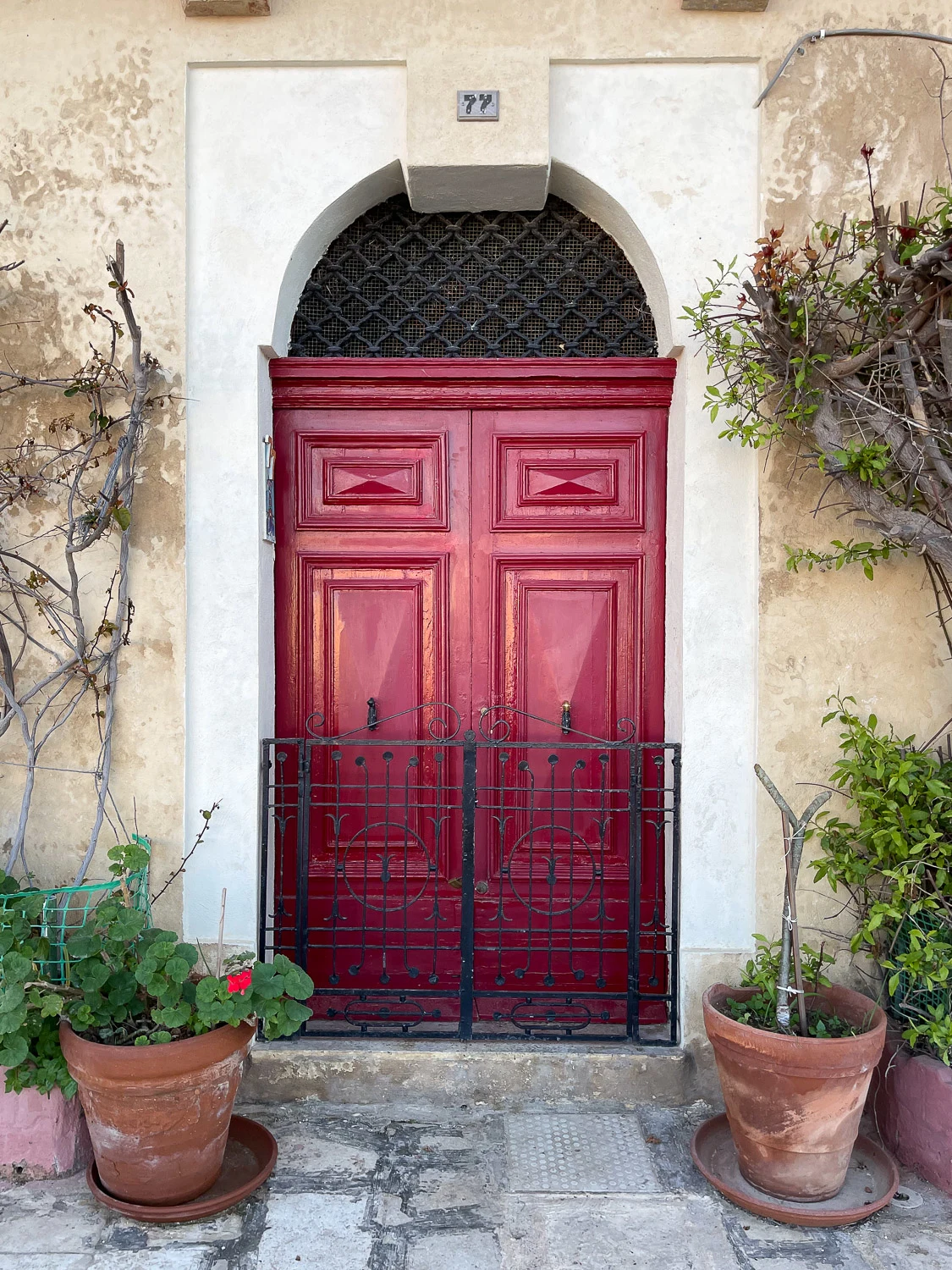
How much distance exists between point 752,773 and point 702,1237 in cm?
150

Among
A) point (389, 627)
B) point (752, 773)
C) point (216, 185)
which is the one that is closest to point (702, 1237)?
point (752, 773)

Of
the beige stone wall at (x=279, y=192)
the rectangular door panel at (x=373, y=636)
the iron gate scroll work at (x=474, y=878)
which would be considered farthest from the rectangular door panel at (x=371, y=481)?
the iron gate scroll work at (x=474, y=878)

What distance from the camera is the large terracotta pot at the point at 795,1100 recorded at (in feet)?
8.79

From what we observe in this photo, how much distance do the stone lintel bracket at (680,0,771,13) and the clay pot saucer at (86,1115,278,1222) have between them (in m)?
4.27

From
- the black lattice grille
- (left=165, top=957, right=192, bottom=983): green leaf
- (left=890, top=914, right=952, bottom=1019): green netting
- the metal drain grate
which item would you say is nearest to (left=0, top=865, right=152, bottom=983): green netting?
(left=165, top=957, right=192, bottom=983): green leaf

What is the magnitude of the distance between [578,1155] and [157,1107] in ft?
4.49

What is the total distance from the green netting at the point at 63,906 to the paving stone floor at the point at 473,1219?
2.27 feet

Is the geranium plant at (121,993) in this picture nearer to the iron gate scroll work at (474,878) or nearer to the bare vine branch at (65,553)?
the bare vine branch at (65,553)

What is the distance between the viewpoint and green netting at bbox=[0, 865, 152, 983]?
299 centimetres

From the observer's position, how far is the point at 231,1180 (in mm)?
2891

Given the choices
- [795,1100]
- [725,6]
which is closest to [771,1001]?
[795,1100]

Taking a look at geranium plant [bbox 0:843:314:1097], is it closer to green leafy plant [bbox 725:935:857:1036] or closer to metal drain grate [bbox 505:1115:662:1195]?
metal drain grate [bbox 505:1115:662:1195]

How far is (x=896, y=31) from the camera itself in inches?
130

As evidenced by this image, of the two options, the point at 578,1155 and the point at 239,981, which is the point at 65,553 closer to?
the point at 239,981
